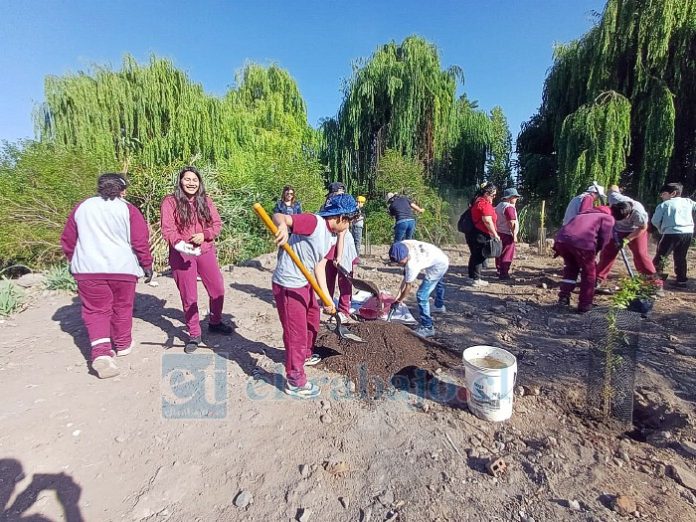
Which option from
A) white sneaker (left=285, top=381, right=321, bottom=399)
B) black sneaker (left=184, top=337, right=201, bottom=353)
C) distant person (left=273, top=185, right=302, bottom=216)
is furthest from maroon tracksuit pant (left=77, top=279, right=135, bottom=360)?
distant person (left=273, top=185, right=302, bottom=216)

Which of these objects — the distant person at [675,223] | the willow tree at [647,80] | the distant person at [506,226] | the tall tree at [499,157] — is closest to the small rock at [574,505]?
the distant person at [506,226]

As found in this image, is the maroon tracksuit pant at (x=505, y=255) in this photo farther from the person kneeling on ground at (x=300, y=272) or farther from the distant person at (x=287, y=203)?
the person kneeling on ground at (x=300, y=272)

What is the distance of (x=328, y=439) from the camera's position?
247cm

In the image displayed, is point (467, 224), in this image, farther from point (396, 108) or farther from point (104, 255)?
point (396, 108)

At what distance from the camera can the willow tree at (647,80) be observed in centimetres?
841

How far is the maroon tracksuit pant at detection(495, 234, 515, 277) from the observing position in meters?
6.27

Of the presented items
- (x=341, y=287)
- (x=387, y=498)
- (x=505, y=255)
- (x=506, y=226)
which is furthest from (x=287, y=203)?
(x=387, y=498)

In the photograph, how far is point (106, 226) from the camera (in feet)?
10.3

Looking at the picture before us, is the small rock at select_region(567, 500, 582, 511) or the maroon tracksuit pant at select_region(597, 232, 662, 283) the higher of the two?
the maroon tracksuit pant at select_region(597, 232, 662, 283)

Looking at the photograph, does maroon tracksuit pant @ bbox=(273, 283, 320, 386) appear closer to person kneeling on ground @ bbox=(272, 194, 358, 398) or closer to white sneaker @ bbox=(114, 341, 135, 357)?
person kneeling on ground @ bbox=(272, 194, 358, 398)

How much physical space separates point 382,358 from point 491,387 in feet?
3.33

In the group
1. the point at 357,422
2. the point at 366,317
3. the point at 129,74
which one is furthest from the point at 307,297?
the point at 129,74

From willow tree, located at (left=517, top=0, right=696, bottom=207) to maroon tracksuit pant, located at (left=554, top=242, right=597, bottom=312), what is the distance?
553 cm

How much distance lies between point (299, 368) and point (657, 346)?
3480mm
